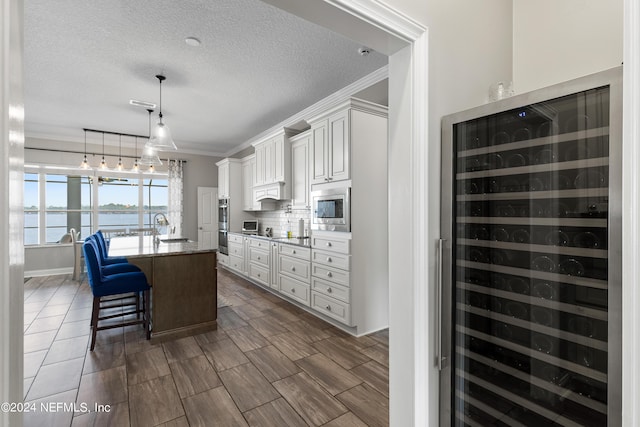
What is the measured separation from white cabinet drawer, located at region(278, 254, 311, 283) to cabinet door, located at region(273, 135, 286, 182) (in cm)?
132

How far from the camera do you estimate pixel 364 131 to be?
3.31 metres

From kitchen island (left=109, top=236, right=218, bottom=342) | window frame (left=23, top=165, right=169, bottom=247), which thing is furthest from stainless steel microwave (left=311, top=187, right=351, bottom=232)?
window frame (left=23, top=165, right=169, bottom=247)

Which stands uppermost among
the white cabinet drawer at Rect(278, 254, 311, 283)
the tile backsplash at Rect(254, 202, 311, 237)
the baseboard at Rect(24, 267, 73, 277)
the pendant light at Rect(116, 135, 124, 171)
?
the pendant light at Rect(116, 135, 124, 171)

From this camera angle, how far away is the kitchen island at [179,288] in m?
2.96

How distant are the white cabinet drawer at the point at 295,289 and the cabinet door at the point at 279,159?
1.60 meters

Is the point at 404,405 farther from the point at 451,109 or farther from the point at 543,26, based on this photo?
the point at 543,26

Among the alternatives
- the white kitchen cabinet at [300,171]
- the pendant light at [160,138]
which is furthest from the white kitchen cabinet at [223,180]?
the pendant light at [160,138]

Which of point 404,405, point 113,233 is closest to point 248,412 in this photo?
point 404,405

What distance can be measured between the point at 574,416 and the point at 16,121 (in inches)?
73.3

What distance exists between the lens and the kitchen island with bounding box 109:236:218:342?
2.96 meters

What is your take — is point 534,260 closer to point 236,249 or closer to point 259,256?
point 259,256

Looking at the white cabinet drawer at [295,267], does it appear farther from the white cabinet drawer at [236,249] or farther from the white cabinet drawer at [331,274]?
the white cabinet drawer at [236,249]

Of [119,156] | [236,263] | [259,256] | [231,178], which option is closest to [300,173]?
[259,256]

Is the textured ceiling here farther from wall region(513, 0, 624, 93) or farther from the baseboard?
the baseboard
